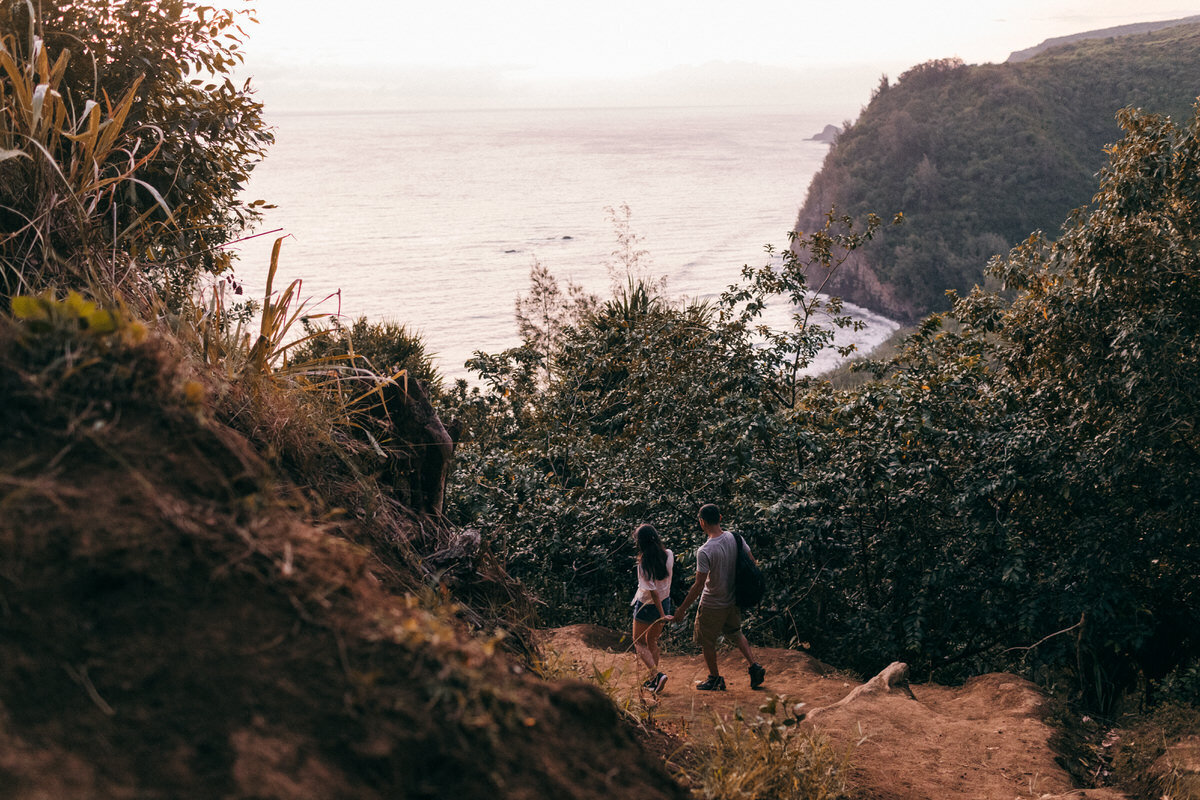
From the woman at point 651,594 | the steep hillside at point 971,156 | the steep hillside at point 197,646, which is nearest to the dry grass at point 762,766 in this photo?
the steep hillside at point 197,646

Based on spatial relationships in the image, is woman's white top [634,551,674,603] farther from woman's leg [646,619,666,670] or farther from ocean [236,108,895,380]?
ocean [236,108,895,380]

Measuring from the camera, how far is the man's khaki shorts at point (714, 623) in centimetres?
648

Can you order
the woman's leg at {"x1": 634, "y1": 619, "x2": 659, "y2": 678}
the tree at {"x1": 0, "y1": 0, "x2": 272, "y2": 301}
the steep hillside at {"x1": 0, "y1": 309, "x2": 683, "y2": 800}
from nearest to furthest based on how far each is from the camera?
the steep hillside at {"x1": 0, "y1": 309, "x2": 683, "y2": 800}, the tree at {"x1": 0, "y1": 0, "x2": 272, "y2": 301}, the woman's leg at {"x1": 634, "y1": 619, "x2": 659, "y2": 678}

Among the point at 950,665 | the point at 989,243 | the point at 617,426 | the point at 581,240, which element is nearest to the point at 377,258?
the point at 581,240

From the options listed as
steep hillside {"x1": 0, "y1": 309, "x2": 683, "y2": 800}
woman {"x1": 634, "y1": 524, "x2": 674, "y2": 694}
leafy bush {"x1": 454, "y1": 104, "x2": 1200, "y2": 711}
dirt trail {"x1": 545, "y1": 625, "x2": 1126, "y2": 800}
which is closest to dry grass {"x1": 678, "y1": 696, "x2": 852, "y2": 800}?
dirt trail {"x1": 545, "y1": 625, "x2": 1126, "y2": 800}

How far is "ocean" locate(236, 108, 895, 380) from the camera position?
189ft

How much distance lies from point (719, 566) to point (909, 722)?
1.70m

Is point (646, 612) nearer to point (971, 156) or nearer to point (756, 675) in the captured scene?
point (756, 675)

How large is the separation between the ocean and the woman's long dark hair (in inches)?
549

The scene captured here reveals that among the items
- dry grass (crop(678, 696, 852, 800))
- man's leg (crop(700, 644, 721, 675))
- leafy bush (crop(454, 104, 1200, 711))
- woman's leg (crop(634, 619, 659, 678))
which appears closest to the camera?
dry grass (crop(678, 696, 852, 800))

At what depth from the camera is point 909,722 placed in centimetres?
566

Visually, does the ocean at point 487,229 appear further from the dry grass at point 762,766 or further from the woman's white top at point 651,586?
the dry grass at point 762,766

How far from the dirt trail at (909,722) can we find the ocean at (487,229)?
46.1 feet

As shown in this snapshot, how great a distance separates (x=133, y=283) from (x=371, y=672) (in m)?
2.89
